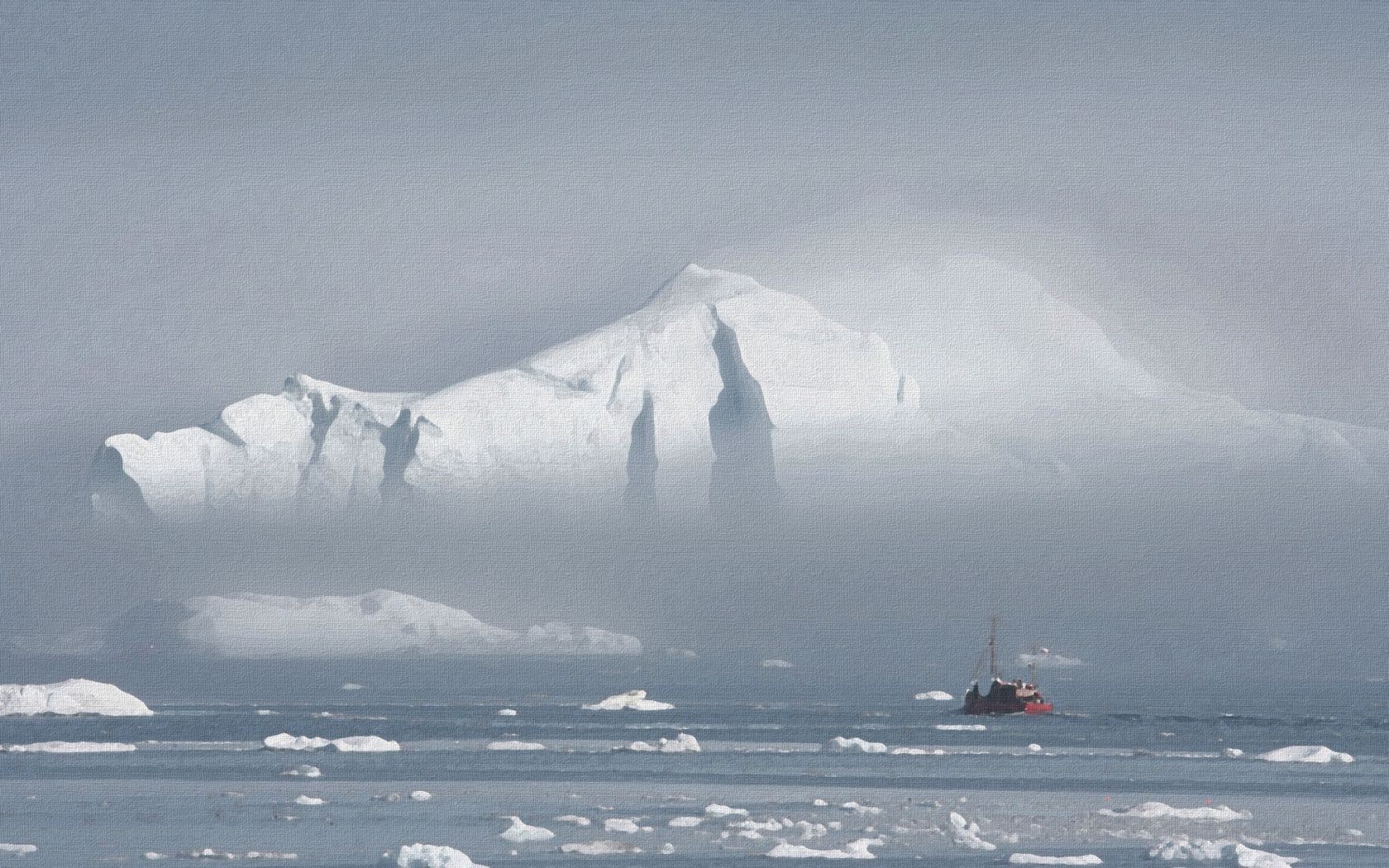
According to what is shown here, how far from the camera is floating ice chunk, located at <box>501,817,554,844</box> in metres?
50.8

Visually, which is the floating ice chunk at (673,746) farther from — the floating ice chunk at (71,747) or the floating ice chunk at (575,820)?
the floating ice chunk at (575,820)

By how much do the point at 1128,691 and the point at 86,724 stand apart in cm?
10750

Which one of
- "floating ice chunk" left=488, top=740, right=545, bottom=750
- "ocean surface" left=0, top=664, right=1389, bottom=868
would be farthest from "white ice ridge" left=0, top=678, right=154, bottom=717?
"floating ice chunk" left=488, top=740, right=545, bottom=750

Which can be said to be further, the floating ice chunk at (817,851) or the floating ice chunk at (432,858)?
the floating ice chunk at (817,851)

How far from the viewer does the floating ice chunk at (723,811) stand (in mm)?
56812

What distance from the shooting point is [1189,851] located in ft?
158

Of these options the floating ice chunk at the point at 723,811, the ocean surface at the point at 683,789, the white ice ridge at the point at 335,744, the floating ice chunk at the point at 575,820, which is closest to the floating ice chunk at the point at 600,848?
the ocean surface at the point at 683,789

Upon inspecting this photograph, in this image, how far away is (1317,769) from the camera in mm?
76750

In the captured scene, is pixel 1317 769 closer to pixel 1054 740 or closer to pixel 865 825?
pixel 1054 740

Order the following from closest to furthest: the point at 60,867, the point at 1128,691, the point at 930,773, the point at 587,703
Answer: the point at 60,867 → the point at 930,773 → the point at 587,703 → the point at 1128,691

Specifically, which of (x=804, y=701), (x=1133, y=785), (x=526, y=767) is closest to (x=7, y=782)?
(x=526, y=767)

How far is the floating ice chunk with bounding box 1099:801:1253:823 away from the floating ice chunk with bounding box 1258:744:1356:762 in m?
23.2

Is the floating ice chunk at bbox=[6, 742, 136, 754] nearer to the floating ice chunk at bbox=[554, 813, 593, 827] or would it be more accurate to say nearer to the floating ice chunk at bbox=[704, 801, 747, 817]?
the floating ice chunk at bbox=[554, 813, 593, 827]

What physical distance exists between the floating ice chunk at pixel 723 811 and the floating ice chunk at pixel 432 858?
1273cm
